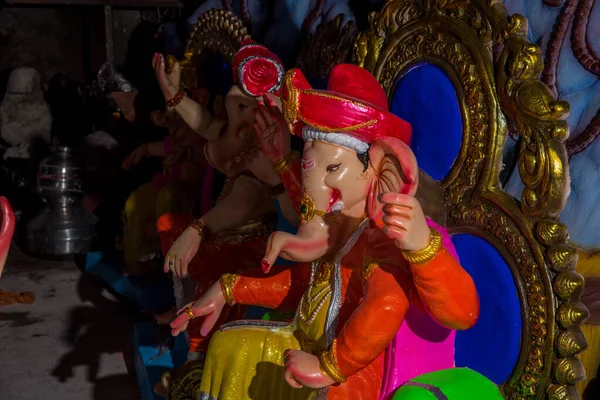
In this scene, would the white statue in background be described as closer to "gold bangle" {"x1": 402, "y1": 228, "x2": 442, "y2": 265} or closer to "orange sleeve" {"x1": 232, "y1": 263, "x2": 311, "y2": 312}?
"orange sleeve" {"x1": 232, "y1": 263, "x2": 311, "y2": 312}

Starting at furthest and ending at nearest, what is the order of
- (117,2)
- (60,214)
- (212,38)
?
1. (117,2)
2. (60,214)
3. (212,38)

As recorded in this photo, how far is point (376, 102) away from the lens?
124 cm

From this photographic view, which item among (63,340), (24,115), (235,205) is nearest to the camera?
(235,205)

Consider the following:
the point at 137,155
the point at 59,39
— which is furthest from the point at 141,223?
the point at 59,39

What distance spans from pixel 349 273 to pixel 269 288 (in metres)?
0.23

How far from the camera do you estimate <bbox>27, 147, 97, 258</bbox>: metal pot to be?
353cm

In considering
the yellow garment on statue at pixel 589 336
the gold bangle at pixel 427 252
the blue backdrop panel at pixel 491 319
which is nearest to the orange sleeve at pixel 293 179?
the blue backdrop panel at pixel 491 319

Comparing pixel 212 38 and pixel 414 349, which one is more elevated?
pixel 212 38

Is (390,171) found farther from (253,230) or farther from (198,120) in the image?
(198,120)

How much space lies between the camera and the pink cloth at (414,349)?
1203 millimetres

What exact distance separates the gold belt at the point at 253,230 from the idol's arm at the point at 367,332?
790 millimetres

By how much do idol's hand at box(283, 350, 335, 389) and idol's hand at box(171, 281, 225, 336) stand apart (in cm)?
33

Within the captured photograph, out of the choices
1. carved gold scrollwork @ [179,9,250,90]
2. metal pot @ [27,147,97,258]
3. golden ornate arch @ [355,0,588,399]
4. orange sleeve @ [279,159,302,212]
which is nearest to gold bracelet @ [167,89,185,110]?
carved gold scrollwork @ [179,9,250,90]

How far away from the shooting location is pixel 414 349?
47.8 inches
